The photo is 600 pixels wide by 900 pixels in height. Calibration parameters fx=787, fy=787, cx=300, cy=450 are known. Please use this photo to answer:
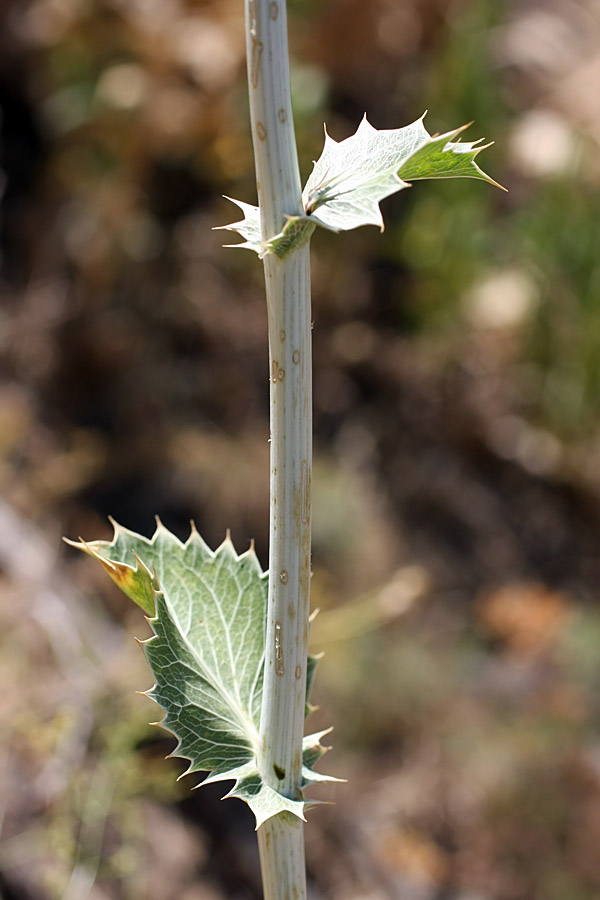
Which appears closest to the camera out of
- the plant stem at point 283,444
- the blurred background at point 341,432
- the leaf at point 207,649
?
the plant stem at point 283,444

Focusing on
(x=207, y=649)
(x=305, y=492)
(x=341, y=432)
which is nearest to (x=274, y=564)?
(x=305, y=492)

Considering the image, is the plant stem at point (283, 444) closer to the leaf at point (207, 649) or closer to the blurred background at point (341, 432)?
the leaf at point (207, 649)

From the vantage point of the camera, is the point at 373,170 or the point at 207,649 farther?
the point at 207,649

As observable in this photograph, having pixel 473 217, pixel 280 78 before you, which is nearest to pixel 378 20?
pixel 473 217

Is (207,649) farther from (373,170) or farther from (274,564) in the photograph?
(373,170)

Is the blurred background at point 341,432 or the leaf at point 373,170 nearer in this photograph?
the leaf at point 373,170

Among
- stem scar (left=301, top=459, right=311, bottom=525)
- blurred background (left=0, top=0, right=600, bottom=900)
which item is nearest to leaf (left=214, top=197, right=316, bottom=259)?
stem scar (left=301, top=459, right=311, bottom=525)

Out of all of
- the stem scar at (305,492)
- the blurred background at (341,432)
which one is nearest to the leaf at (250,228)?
the stem scar at (305,492)
